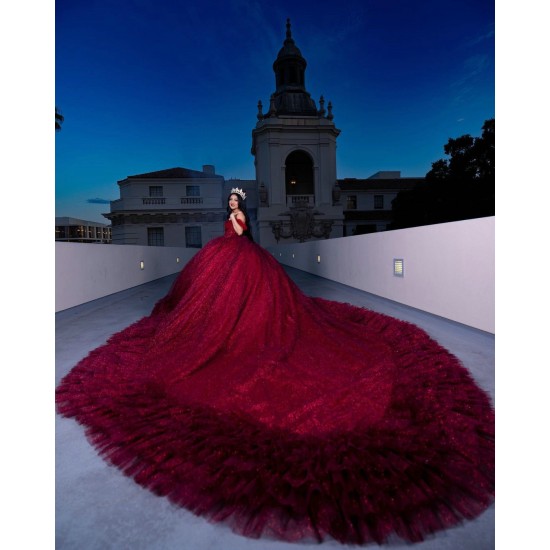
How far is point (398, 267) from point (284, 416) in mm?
3515

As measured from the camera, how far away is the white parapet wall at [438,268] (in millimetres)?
2936

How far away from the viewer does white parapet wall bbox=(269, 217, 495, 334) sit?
9.63 ft

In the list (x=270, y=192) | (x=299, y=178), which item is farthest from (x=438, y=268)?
(x=299, y=178)

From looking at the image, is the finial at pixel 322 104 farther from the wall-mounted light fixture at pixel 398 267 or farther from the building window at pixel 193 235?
the wall-mounted light fixture at pixel 398 267

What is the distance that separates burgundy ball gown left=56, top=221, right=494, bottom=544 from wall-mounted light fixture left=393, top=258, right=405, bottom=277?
1.78 metres

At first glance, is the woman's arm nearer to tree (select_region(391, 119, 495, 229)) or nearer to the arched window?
tree (select_region(391, 119, 495, 229))

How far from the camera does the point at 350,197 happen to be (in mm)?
23328

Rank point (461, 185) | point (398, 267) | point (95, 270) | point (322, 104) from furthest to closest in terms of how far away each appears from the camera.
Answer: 1. point (322, 104)
2. point (461, 185)
3. point (95, 270)
4. point (398, 267)

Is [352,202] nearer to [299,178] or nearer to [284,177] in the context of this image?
[299,178]

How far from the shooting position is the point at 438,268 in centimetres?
360

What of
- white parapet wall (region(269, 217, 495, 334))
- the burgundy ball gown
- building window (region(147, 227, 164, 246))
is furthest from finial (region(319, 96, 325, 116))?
the burgundy ball gown

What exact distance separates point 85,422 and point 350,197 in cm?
2352

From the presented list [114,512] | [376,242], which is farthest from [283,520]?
[376,242]
